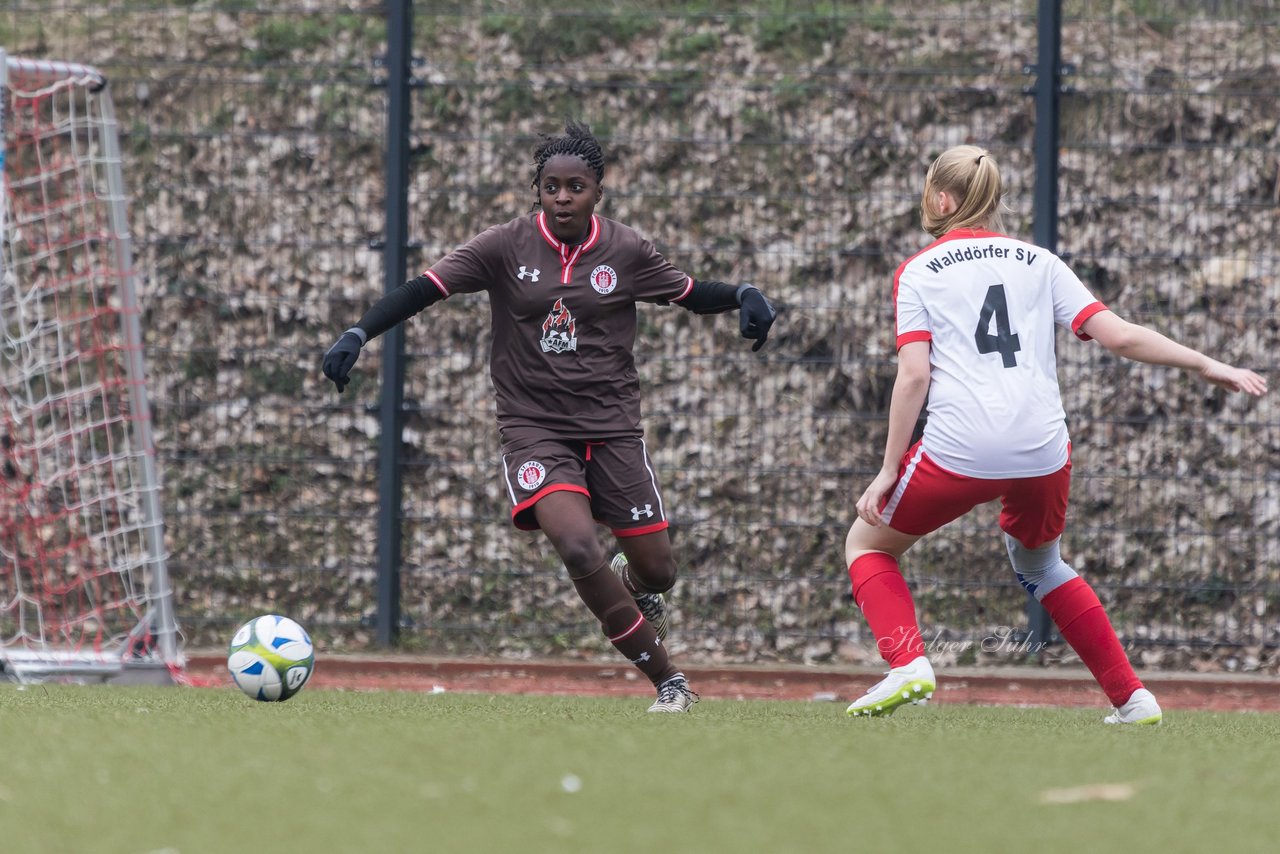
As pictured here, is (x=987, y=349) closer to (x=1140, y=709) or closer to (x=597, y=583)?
(x=1140, y=709)

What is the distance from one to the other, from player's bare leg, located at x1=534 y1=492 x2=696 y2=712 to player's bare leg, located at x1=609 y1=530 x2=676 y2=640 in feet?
1.18

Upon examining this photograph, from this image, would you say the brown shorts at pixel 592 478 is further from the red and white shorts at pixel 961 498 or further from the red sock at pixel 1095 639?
the red sock at pixel 1095 639

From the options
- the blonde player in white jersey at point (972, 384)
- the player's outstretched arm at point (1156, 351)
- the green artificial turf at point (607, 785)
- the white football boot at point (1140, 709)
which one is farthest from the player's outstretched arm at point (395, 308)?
the white football boot at point (1140, 709)

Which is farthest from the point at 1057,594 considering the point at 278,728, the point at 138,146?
the point at 138,146

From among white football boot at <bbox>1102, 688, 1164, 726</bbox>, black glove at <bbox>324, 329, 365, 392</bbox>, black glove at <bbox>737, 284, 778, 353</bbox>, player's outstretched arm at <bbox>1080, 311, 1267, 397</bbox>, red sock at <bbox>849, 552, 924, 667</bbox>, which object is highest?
player's outstretched arm at <bbox>1080, 311, 1267, 397</bbox>

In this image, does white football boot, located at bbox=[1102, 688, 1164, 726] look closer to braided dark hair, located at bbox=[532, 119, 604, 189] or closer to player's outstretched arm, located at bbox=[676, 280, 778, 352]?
player's outstretched arm, located at bbox=[676, 280, 778, 352]

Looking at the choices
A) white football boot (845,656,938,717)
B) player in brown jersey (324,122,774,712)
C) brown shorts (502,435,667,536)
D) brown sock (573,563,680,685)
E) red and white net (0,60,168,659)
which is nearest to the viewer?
white football boot (845,656,938,717)

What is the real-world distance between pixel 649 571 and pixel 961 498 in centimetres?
135

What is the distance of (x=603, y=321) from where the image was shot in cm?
574

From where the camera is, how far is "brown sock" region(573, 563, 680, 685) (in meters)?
5.38

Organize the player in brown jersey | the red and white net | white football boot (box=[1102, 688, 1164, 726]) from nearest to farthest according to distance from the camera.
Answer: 1. white football boot (box=[1102, 688, 1164, 726])
2. the player in brown jersey
3. the red and white net

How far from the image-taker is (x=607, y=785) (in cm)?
335

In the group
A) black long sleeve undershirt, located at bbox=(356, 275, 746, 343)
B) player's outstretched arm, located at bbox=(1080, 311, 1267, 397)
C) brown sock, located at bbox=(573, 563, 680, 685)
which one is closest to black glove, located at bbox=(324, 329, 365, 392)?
black long sleeve undershirt, located at bbox=(356, 275, 746, 343)

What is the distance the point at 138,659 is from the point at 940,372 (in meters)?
3.84
